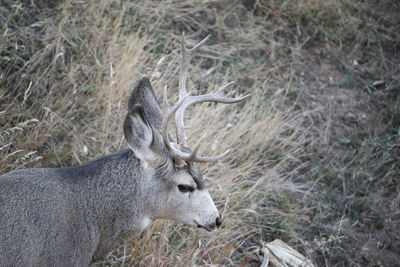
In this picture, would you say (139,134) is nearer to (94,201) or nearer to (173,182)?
(173,182)

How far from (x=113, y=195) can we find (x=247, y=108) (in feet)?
8.55

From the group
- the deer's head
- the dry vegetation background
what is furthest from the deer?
the dry vegetation background

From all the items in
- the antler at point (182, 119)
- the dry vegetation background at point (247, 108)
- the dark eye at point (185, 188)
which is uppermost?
the antler at point (182, 119)

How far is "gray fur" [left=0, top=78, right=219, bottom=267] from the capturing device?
3.62 metres

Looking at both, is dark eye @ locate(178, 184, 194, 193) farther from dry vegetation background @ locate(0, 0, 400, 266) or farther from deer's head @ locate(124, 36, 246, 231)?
dry vegetation background @ locate(0, 0, 400, 266)

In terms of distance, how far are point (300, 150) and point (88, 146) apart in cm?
224

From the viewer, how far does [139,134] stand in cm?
383

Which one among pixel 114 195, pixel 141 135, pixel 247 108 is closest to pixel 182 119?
pixel 141 135

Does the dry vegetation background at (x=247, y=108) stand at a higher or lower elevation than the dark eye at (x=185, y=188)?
lower

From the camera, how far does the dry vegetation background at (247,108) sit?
5164 millimetres

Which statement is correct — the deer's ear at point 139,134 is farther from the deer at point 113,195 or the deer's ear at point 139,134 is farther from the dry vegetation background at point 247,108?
the dry vegetation background at point 247,108

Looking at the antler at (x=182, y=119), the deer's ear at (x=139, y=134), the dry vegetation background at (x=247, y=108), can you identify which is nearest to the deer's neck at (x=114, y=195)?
the deer's ear at (x=139, y=134)

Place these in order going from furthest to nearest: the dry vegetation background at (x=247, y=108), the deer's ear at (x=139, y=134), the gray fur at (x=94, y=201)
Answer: the dry vegetation background at (x=247, y=108)
the deer's ear at (x=139, y=134)
the gray fur at (x=94, y=201)

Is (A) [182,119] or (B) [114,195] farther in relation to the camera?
(A) [182,119]
